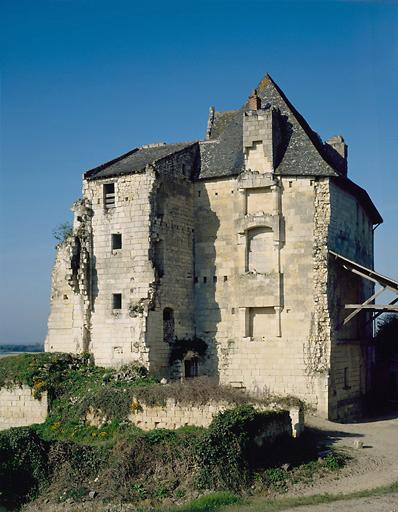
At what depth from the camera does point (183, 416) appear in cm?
2355

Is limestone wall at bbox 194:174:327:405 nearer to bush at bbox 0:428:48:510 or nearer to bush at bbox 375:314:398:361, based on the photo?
bush at bbox 375:314:398:361

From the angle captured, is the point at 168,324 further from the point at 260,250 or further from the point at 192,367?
the point at 260,250

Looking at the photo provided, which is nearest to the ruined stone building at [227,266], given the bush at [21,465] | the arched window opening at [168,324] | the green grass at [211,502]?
the arched window opening at [168,324]

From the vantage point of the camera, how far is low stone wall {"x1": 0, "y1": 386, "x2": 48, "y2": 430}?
89.6ft

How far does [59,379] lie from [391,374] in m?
16.4

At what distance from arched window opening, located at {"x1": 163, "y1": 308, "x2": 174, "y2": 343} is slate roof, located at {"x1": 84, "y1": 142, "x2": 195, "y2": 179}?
18.6 ft

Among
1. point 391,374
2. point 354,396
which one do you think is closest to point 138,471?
point 354,396

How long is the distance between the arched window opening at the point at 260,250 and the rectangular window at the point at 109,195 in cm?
558

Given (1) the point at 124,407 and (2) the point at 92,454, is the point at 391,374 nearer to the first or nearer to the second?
(1) the point at 124,407

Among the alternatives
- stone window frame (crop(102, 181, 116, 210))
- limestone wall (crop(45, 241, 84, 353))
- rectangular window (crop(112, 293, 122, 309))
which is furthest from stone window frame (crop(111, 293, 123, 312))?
stone window frame (crop(102, 181, 116, 210))

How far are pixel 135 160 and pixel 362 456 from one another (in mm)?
15227

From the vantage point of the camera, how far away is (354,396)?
30891mm

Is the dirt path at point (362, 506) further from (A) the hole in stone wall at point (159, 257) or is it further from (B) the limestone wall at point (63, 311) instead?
(B) the limestone wall at point (63, 311)

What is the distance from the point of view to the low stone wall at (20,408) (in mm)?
27297
